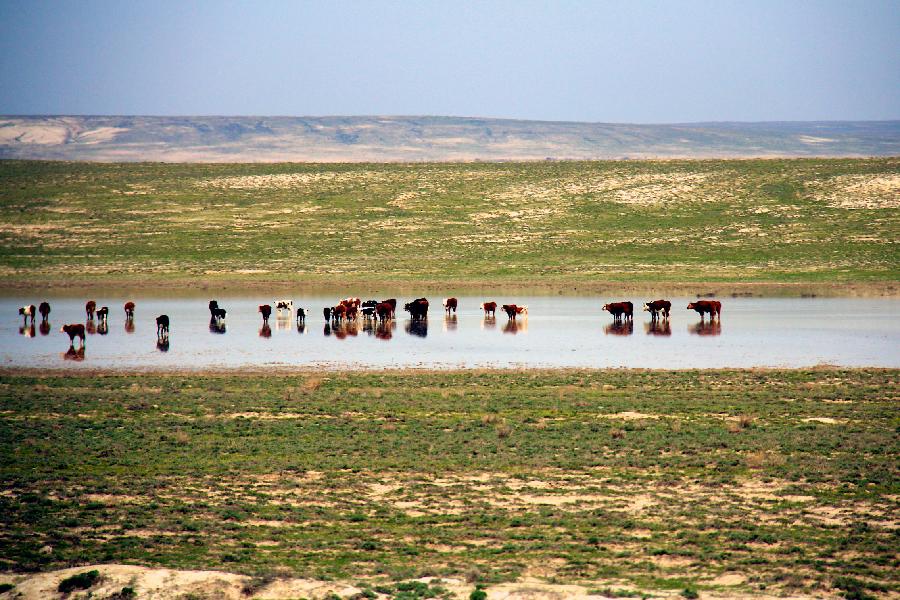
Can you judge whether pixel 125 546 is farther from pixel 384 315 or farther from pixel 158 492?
pixel 384 315

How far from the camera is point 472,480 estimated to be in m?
16.4

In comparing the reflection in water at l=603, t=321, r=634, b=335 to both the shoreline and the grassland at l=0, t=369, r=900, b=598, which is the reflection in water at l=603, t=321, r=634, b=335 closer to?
the grassland at l=0, t=369, r=900, b=598

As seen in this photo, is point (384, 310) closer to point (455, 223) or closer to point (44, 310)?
point (44, 310)

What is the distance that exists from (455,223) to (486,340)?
37945 millimetres

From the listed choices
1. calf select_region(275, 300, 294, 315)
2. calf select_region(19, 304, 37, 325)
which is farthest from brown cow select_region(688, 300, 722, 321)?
calf select_region(19, 304, 37, 325)

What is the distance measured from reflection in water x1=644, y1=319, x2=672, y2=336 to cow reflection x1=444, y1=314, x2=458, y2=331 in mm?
6558

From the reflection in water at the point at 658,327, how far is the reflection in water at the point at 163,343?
50.2 feet

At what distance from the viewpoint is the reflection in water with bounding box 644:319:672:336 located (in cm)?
3502

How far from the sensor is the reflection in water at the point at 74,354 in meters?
29.2

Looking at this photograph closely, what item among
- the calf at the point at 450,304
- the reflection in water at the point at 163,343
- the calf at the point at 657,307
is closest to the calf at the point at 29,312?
the reflection in water at the point at 163,343

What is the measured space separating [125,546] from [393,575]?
3.64m

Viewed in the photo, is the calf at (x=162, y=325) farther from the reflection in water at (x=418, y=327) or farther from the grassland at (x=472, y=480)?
the grassland at (x=472, y=480)

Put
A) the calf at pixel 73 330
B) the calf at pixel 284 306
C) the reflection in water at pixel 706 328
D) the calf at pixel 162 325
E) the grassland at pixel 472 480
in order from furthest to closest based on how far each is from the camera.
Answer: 1. the calf at pixel 284 306
2. the reflection in water at pixel 706 328
3. the calf at pixel 162 325
4. the calf at pixel 73 330
5. the grassland at pixel 472 480

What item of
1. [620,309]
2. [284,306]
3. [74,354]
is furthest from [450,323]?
[74,354]
